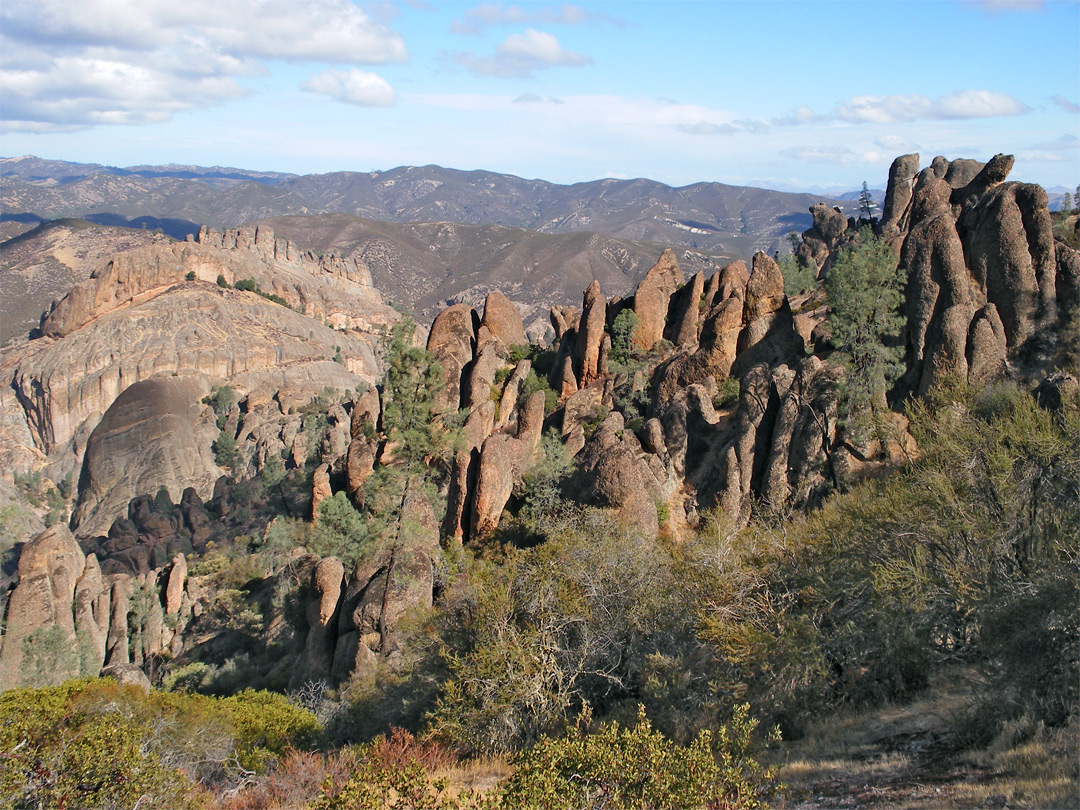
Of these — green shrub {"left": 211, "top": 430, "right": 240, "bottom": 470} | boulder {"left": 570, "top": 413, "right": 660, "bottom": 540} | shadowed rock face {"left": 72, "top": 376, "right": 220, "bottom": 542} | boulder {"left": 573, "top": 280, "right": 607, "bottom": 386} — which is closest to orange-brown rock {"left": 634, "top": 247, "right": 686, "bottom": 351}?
boulder {"left": 573, "top": 280, "right": 607, "bottom": 386}

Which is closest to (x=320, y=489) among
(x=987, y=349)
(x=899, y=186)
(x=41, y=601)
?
(x=41, y=601)

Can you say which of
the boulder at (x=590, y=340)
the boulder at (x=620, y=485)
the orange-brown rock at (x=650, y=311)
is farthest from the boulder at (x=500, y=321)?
the boulder at (x=620, y=485)

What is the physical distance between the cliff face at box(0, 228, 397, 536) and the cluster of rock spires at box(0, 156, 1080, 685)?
55.7m

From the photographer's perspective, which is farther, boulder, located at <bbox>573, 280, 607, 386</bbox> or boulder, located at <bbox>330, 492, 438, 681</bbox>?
boulder, located at <bbox>573, 280, 607, 386</bbox>

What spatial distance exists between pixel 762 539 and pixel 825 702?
5411mm

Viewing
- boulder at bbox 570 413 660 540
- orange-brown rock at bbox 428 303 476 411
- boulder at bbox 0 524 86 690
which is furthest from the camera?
orange-brown rock at bbox 428 303 476 411

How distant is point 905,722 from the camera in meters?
14.7

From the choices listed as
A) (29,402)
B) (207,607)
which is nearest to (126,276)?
(29,402)

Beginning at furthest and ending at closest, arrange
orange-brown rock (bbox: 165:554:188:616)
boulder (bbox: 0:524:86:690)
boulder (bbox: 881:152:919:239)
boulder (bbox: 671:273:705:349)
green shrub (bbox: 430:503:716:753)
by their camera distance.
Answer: boulder (bbox: 881:152:919:239), orange-brown rock (bbox: 165:554:188:616), boulder (bbox: 671:273:705:349), boulder (bbox: 0:524:86:690), green shrub (bbox: 430:503:716:753)

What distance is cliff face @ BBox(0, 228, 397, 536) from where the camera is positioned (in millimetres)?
95938

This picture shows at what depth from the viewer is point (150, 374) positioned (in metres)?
111

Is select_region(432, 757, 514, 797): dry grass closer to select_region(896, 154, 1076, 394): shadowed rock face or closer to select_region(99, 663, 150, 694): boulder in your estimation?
select_region(99, 663, 150, 694): boulder

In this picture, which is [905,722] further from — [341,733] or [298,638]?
[298,638]

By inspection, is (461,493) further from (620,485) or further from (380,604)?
(380,604)
